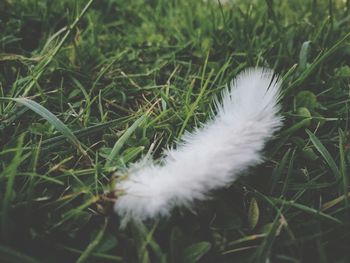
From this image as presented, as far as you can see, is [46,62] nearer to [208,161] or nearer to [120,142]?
[120,142]

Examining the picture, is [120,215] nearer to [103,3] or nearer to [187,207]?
[187,207]

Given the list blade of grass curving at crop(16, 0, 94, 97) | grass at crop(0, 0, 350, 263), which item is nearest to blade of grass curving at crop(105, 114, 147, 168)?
grass at crop(0, 0, 350, 263)

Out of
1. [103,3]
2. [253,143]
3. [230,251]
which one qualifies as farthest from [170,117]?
[103,3]

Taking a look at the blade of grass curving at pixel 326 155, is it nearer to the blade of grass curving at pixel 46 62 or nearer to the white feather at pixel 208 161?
the white feather at pixel 208 161

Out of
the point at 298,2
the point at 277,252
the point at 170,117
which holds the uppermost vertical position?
the point at 298,2

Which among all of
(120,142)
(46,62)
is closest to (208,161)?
(120,142)

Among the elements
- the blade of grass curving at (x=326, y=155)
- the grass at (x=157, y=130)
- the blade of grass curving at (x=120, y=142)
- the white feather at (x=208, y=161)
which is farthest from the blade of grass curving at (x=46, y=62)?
the blade of grass curving at (x=326, y=155)
